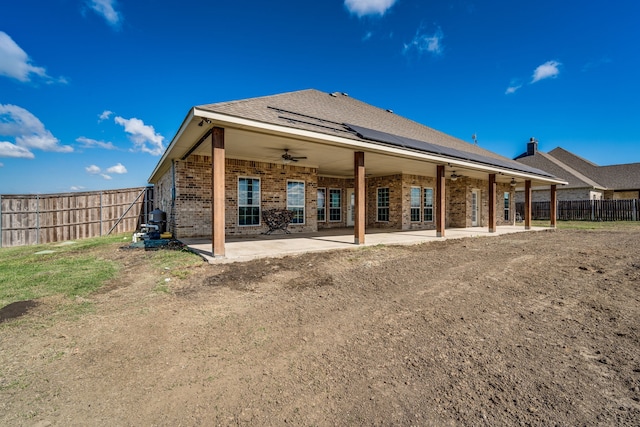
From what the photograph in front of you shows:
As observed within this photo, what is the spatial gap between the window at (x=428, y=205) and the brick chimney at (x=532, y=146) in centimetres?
2240

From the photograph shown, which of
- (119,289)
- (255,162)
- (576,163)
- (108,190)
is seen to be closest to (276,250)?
(119,289)

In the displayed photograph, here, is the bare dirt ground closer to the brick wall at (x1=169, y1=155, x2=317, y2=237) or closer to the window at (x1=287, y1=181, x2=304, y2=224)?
the brick wall at (x1=169, y1=155, x2=317, y2=237)

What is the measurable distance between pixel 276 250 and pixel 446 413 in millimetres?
5594

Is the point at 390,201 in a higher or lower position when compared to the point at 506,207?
higher

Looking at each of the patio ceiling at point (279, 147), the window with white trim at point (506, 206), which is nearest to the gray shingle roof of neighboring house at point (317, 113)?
the patio ceiling at point (279, 147)

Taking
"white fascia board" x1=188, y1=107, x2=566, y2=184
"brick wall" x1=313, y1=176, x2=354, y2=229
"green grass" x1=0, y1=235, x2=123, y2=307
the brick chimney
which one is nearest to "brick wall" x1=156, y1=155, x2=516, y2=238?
"brick wall" x1=313, y1=176, x2=354, y2=229

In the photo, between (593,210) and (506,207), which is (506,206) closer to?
(506,207)

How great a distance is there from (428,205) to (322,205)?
5.64 metres

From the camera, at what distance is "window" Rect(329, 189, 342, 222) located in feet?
49.9

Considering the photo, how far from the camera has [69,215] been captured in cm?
1233

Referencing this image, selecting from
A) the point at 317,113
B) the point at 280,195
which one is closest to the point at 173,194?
the point at 280,195

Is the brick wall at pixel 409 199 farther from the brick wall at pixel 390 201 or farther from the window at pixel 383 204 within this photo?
the window at pixel 383 204

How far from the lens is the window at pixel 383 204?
49.1 ft

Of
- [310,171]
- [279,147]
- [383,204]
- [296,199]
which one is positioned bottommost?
[383,204]
